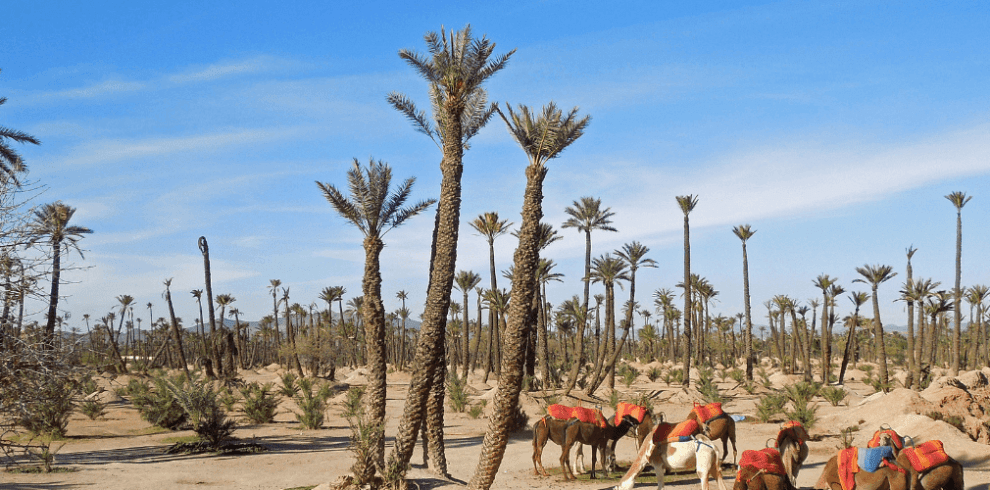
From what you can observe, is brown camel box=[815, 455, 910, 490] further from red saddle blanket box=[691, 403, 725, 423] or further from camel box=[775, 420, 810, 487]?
red saddle blanket box=[691, 403, 725, 423]

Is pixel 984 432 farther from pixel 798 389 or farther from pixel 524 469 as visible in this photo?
pixel 524 469

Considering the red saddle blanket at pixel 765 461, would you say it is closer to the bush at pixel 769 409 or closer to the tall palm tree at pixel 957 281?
the bush at pixel 769 409

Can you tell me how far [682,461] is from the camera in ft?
40.7

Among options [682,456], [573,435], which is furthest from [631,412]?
[682,456]

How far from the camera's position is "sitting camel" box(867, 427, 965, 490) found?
10.4m

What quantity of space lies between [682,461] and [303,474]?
32.5ft

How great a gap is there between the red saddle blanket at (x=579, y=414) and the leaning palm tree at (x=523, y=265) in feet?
6.48

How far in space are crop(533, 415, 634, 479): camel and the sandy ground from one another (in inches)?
21.5

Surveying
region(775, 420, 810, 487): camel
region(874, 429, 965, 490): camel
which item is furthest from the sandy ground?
region(874, 429, 965, 490): camel

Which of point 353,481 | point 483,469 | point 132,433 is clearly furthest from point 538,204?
point 132,433

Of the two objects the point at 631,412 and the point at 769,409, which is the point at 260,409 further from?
the point at 769,409

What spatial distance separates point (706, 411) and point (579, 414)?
2789mm

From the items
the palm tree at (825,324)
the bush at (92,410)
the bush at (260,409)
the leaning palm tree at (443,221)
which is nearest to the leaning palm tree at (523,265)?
the leaning palm tree at (443,221)

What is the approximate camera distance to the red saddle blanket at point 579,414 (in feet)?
52.0
